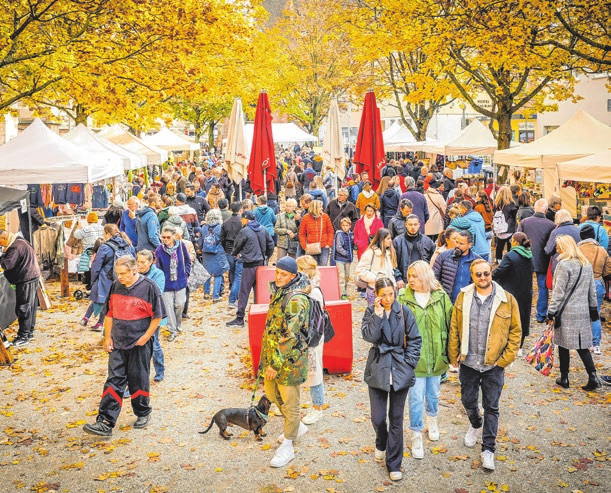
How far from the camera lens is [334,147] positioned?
16234 mm

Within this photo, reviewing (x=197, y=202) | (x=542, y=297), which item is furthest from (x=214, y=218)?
(x=542, y=297)

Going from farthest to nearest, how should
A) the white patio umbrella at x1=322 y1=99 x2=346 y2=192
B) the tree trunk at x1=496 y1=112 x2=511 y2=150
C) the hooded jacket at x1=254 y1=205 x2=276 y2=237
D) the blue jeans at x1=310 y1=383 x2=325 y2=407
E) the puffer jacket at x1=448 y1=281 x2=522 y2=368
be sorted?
the tree trunk at x1=496 y1=112 x2=511 y2=150 < the white patio umbrella at x1=322 y1=99 x2=346 y2=192 < the hooded jacket at x1=254 y1=205 x2=276 y2=237 < the blue jeans at x1=310 y1=383 x2=325 y2=407 < the puffer jacket at x1=448 y1=281 x2=522 y2=368

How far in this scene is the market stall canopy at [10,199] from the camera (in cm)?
1056

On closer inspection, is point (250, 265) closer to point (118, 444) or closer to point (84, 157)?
point (118, 444)

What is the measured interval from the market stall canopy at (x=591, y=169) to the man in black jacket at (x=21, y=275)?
9003mm

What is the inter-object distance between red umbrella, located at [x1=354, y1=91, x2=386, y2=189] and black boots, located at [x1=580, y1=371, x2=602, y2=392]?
324 inches

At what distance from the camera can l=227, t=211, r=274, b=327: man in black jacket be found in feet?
33.6

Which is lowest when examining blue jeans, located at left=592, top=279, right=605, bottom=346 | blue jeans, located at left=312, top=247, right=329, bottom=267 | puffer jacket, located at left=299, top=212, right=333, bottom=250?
blue jeans, located at left=592, top=279, right=605, bottom=346

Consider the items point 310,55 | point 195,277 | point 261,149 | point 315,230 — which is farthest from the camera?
point 310,55

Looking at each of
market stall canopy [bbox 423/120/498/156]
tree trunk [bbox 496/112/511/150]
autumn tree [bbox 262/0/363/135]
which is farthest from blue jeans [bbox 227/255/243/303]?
autumn tree [bbox 262/0/363/135]

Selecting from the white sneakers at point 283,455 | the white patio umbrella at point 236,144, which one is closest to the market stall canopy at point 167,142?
the white patio umbrella at point 236,144

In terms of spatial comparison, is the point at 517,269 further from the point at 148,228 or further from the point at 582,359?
the point at 148,228

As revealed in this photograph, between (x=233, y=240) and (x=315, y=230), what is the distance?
1448 millimetres

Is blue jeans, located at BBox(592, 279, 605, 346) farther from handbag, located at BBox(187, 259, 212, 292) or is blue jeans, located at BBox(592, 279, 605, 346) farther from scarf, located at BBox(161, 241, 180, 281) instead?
handbag, located at BBox(187, 259, 212, 292)
